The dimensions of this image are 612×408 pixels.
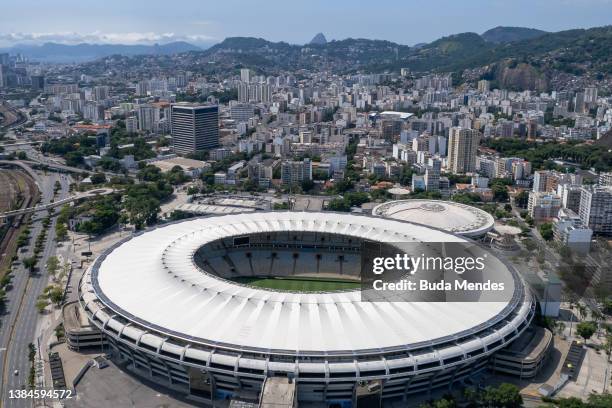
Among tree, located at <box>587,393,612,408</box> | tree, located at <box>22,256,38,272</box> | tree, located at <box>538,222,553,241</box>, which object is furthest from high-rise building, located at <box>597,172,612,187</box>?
tree, located at <box>22,256,38,272</box>

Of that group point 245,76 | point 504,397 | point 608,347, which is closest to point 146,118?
point 245,76

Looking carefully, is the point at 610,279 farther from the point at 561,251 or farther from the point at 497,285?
the point at 497,285

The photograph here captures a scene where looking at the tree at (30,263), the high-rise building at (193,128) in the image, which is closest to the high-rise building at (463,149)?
the high-rise building at (193,128)

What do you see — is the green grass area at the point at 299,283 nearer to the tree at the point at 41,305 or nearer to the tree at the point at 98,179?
the tree at the point at 41,305

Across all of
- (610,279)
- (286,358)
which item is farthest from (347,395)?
(610,279)

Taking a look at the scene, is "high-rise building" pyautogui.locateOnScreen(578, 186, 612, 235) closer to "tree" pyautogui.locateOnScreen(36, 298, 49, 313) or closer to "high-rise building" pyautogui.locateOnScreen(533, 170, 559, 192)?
"high-rise building" pyautogui.locateOnScreen(533, 170, 559, 192)

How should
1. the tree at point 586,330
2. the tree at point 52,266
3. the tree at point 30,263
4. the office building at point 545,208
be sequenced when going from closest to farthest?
the tree at point 586,330
the tree at point 52,266
the tree at point 30,263
the office building at point 545,208
